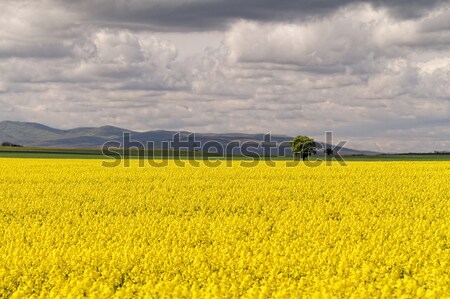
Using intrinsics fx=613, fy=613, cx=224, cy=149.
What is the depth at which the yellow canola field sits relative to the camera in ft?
33.7

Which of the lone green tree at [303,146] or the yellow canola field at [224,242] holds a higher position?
the lone green tree at [303,146]

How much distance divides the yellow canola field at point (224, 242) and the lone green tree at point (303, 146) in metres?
84.1

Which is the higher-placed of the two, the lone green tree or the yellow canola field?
the lone green tree

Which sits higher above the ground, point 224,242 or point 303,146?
point 303,146

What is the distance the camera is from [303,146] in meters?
113

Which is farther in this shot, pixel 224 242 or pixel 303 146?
pixel 303 146

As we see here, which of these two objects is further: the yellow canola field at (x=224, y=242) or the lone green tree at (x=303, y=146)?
the lone green tree at (x=303, y=146)

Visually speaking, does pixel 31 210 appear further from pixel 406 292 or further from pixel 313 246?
pixel 406 292

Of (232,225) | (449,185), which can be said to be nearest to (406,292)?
(232,225)

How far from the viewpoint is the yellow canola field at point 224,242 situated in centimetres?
1026

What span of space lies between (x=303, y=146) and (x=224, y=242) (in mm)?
99597

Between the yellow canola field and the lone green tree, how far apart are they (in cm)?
8406

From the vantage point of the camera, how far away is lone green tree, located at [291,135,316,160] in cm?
11306

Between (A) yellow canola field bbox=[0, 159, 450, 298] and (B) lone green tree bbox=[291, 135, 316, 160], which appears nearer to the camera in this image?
(A) yellow canola field bbox=[0, 159, 450, 298]
